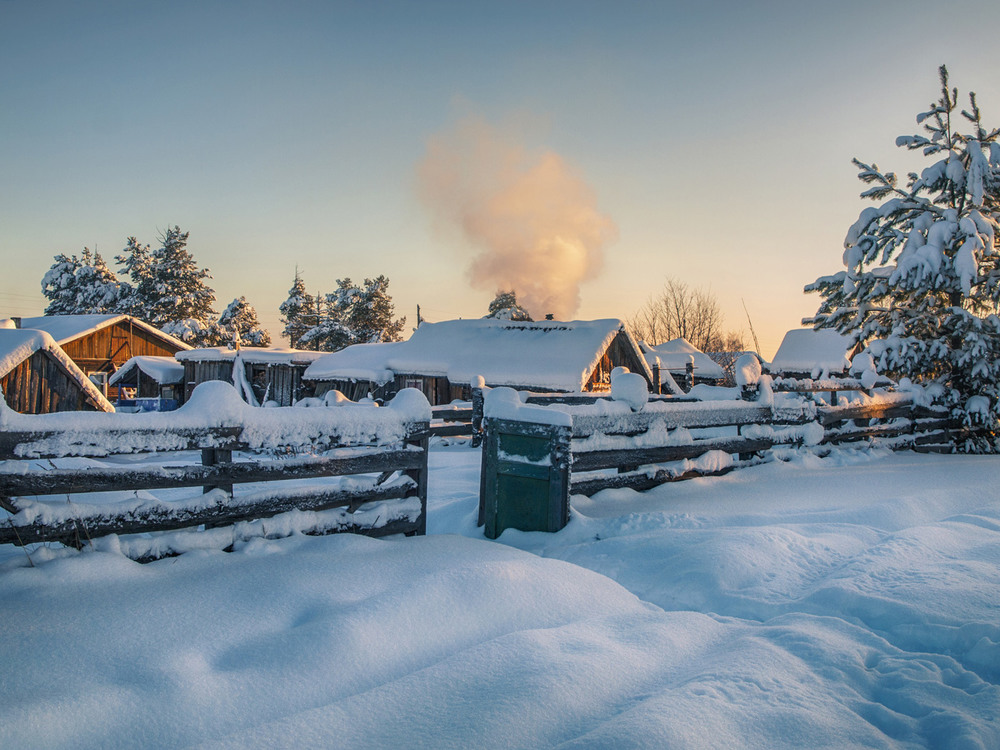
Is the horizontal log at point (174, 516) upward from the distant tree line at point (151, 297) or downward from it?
downward

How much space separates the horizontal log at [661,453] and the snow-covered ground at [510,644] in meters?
1.27

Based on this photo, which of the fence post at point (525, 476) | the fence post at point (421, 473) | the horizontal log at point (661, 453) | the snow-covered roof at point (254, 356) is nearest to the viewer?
the fence post at point (421, 473)

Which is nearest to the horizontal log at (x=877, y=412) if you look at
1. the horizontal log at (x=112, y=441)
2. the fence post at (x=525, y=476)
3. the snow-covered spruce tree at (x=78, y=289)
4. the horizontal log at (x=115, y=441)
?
the fence post at (x=525, y=476)

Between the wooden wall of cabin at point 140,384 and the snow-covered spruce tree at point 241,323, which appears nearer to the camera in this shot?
the wooden wall of cabin at point 140,384

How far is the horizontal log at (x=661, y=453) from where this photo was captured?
5.64 meters

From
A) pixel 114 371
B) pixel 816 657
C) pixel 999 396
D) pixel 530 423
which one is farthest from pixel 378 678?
pixel 114 371

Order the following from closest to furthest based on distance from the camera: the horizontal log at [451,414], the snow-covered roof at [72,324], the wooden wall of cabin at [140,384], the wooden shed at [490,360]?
the horizontal log at [451,414] → the wooden shed at [490,360] → the snow-covered roof at [72,324] → the wooden wall of cabin at [140,384]

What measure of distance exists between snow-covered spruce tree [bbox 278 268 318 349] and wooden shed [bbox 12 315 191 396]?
1787 centimetres

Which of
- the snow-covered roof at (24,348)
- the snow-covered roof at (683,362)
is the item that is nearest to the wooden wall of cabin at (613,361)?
the snow-covered roof at (683,362)

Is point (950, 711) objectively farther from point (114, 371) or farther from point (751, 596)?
point (114, 371)

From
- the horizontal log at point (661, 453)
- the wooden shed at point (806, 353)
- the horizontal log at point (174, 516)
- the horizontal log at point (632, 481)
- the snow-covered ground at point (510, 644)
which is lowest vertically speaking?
the snow-covered ground at point (510, 644)

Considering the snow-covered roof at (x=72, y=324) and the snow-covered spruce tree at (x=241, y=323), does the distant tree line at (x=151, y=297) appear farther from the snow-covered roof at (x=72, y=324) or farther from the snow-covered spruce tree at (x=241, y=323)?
the snow-covered roof at (x=72, y=324)

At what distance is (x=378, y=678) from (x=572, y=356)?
676 inches

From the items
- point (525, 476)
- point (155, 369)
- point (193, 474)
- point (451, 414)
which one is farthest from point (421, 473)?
point (155, 369)
